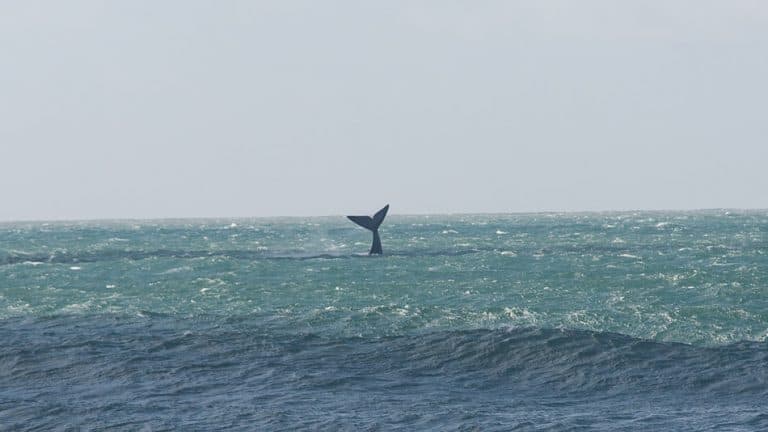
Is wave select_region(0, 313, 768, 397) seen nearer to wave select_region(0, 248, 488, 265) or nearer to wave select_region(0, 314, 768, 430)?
wave select_region(0, 314, 768, 430)

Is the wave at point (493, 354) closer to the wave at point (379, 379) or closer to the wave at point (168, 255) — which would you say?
the wave at point (379, 379)

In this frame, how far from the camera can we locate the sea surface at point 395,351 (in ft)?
64.6

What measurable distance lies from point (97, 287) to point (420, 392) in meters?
26.3

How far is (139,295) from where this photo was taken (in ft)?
135

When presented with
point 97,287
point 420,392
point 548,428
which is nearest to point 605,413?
point 548,428

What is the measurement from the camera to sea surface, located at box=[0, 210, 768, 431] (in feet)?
64.6

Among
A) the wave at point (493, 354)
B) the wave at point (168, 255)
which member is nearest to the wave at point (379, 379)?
the wave at point (493, 354)

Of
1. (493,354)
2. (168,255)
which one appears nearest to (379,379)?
(493,354)

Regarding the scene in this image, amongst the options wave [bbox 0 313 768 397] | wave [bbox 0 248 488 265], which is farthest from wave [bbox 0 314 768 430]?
wave [bbox 0 248 488 265]

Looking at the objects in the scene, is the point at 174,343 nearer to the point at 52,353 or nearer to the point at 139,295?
the point at 52,353

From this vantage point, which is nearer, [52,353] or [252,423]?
[252,423]

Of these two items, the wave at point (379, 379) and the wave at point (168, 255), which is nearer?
the wave at point (379, 379)

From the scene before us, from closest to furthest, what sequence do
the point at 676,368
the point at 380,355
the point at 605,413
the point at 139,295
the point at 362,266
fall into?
the point at 605,413 < the point at 676,368 < the point at 380,355 < the point at 139,295 < the point at 362,266

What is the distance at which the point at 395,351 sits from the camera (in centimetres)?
2638
